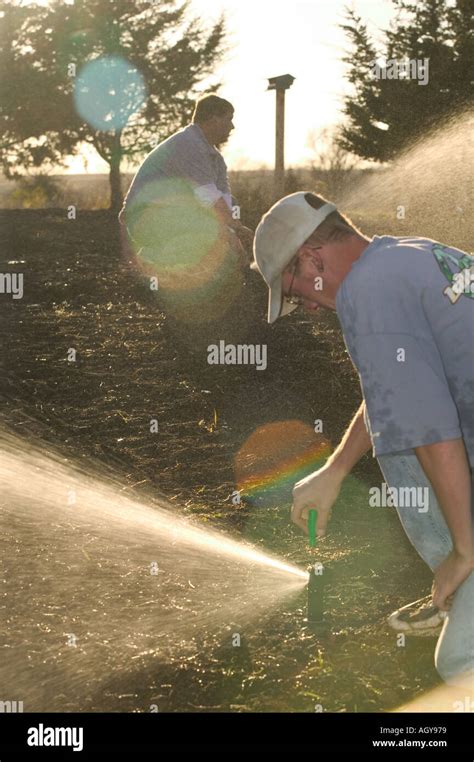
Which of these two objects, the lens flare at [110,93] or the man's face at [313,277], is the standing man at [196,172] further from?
the lens flare at [110,93]

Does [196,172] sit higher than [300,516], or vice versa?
[196,172]

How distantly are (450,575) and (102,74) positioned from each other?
81.3ft

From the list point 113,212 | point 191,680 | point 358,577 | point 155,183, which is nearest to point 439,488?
point 191,680

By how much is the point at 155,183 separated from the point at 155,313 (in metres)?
1.76

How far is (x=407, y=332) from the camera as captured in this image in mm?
3279

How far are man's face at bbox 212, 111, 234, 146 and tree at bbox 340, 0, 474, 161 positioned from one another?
12.9 m

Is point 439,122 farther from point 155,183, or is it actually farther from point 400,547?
point 400,547

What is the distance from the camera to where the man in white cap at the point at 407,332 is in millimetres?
3252

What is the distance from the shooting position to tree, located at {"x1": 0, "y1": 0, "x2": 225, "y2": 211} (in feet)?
86.7

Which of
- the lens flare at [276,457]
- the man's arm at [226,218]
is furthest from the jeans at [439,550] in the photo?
the man's arm at [226,218]

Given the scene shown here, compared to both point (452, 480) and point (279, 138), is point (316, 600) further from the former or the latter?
point (279, 138)

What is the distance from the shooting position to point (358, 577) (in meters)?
5.15

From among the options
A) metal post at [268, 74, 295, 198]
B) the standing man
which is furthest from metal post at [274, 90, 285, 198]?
the standing man

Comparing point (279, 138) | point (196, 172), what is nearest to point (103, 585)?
point (196, 172)
